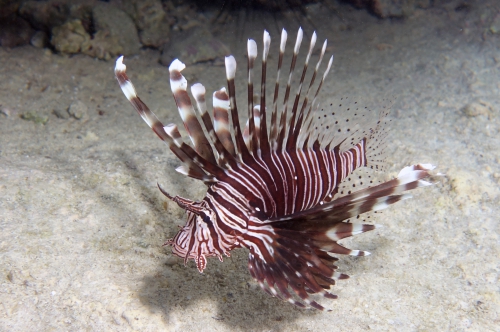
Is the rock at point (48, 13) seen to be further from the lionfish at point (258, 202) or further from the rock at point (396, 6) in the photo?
the rock at point (396, 6)

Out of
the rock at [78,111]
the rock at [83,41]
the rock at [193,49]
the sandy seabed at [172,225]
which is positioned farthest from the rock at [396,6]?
the rock at [78,111]

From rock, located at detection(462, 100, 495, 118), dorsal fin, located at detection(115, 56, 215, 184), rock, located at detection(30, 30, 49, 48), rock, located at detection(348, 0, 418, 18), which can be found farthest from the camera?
rock, located at detection(348, 0, 418, 18)

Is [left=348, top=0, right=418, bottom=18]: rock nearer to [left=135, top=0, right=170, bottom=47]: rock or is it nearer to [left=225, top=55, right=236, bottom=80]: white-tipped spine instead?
[left=135, top=0, right=170, bottom=47]: rock

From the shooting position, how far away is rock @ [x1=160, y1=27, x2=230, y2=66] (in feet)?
24.4

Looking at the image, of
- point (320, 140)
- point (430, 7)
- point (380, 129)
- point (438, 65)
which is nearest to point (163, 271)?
point (320, 140)

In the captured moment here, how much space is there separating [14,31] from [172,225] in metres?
5.74

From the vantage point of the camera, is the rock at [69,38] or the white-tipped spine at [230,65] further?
the rock at [69,38]

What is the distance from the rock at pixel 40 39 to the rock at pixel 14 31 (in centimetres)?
11

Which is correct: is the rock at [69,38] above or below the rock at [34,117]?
above

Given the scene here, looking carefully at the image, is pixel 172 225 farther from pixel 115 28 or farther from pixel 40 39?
pixel 40 39

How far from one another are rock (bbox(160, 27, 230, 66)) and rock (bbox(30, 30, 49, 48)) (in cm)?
216

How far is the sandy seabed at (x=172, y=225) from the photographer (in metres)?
2.69

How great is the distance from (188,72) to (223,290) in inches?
208

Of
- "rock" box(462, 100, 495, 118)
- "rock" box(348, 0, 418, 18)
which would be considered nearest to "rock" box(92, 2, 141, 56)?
"rock" box(348, 0, 418, 18)
